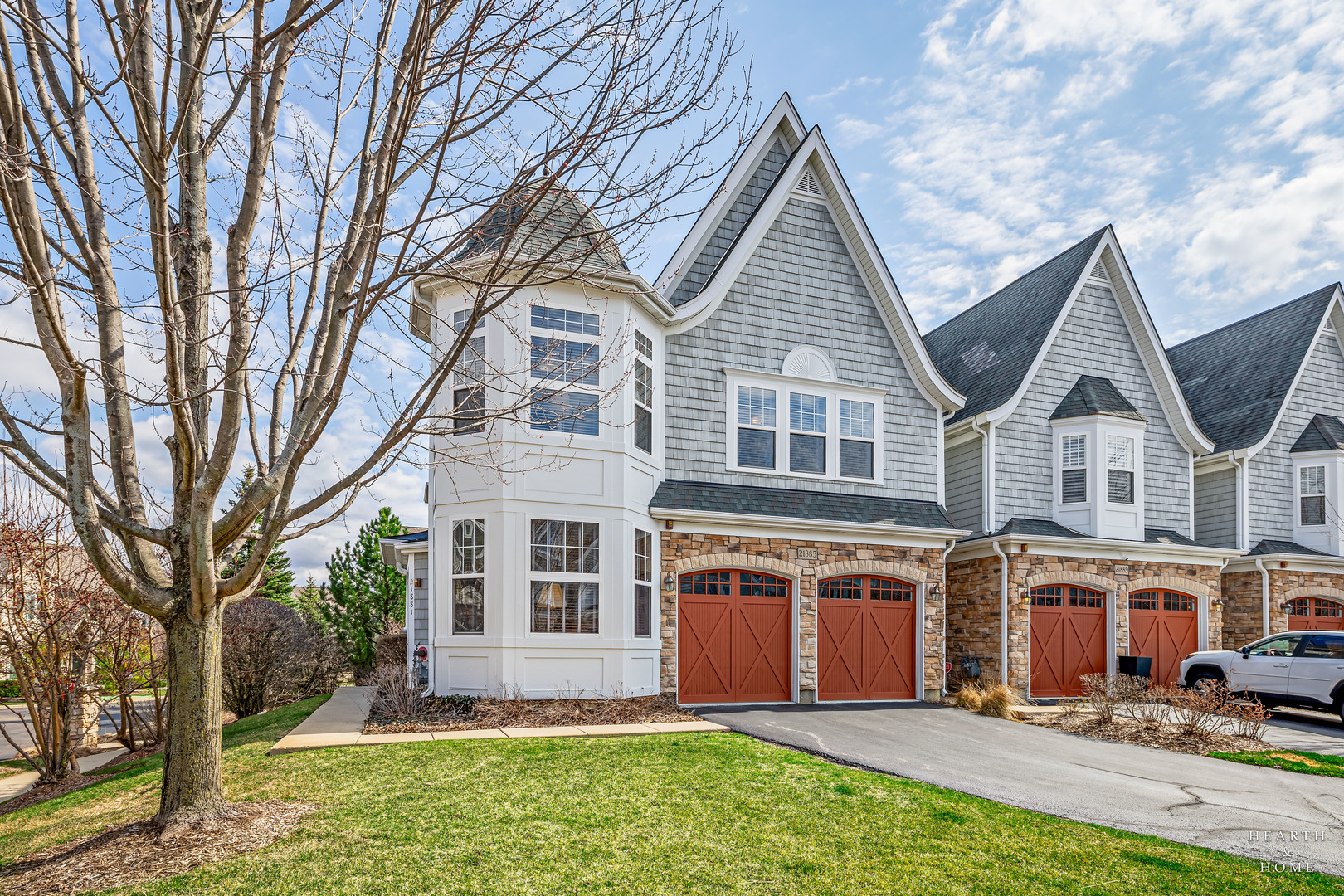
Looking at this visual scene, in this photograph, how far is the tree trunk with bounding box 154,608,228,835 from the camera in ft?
22.0

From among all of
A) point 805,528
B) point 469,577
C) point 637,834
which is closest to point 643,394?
point 805,528

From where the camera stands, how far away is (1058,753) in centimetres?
1134

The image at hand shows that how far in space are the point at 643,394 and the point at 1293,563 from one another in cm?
1593

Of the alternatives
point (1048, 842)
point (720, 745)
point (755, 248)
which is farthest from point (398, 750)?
point (755, 248)

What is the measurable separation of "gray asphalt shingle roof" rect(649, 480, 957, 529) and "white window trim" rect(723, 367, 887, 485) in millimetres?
352

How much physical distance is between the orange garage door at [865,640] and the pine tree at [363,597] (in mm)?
12337

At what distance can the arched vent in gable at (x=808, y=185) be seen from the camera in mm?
16641

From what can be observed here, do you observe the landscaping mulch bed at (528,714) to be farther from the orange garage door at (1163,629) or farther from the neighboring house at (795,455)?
the orange garage door at (1163,629)

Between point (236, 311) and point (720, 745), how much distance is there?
694 centimetres

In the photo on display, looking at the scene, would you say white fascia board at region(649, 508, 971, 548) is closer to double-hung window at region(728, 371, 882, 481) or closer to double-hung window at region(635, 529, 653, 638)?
double-hung window at region(635, 529, 653, 638)

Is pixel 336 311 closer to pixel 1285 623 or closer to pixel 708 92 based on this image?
pixel 708 92

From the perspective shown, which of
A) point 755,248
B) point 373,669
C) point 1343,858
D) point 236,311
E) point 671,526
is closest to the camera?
point 236,311

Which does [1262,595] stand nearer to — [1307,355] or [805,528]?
[1307,355]

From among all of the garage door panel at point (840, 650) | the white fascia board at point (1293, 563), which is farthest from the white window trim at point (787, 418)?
the white fascia board at point (1293, 563)
